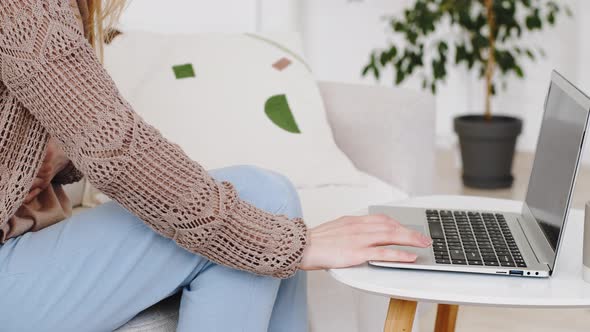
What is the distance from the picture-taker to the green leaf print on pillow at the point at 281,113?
1.77 metres

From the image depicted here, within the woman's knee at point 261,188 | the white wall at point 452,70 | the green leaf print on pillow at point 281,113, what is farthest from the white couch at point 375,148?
the white wall at point 452,70

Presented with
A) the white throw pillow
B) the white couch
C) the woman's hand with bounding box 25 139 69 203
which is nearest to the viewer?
the woman's hand with bounding box 25 139 69 203

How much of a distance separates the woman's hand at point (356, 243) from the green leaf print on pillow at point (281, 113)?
0.74 m

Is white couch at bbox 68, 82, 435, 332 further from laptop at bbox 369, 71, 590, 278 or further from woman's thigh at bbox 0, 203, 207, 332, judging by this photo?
woman's thigh at bbox 0, 203, 207, 332

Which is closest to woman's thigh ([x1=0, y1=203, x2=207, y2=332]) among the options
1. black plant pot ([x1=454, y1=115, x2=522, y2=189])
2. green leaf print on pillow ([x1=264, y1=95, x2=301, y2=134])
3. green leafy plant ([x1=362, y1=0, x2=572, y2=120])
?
green leaf print on pillow ([x1=264, y1=95, x2=301, y2=134])

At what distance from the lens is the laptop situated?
979 millimetres

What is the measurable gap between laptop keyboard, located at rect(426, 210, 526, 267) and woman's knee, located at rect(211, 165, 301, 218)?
0.63ft

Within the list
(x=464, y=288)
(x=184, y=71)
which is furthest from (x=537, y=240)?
(x=184, y=71)

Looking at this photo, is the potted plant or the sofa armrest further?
the potted plant

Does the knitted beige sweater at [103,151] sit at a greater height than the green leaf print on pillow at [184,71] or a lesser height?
greater

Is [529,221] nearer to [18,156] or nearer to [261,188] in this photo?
[261,188]

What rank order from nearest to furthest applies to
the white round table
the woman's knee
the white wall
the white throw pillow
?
the white round table, the woman's knee, the white throw pillow, the white wall

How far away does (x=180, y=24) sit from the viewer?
7.53ft

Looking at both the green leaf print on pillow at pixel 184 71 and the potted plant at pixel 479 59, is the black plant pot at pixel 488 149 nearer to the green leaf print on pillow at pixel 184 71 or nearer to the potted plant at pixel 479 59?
the potted plant at pixel 479 59
